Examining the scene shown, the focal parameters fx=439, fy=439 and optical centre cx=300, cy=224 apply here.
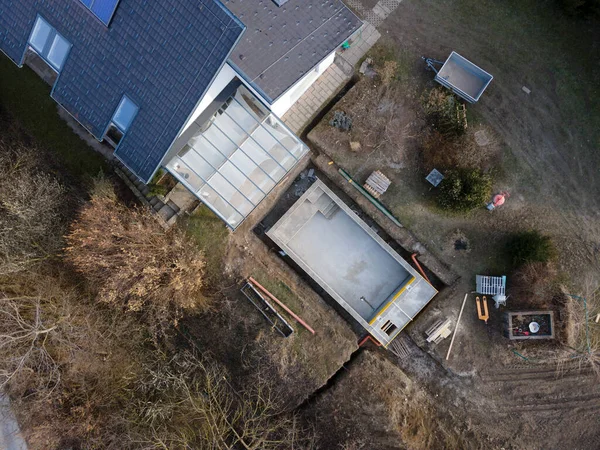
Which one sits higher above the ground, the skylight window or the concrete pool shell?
the skylight window

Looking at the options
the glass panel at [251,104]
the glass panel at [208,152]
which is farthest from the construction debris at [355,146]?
the glass panel at [208,152]

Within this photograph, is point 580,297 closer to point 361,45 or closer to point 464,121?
point 464,121

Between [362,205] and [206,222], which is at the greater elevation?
[362,205]

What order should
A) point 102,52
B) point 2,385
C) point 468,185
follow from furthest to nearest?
point 468,185 → point 2,385 → point 102,52

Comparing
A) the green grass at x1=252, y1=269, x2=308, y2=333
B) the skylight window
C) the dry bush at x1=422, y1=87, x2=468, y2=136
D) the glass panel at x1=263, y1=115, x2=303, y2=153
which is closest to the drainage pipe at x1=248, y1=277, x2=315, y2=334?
the green grass at x1=252, y1=269, x2=308, y2=333

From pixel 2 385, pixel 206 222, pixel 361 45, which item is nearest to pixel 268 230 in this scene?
pixel 206 222

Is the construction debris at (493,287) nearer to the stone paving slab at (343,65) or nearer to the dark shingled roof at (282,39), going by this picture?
the stone paving slab at (343,65)

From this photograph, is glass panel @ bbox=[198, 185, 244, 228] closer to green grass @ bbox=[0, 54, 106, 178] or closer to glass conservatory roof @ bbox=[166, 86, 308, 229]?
glass conservatory roof @ bbox=[166, 86, 308, 229]
